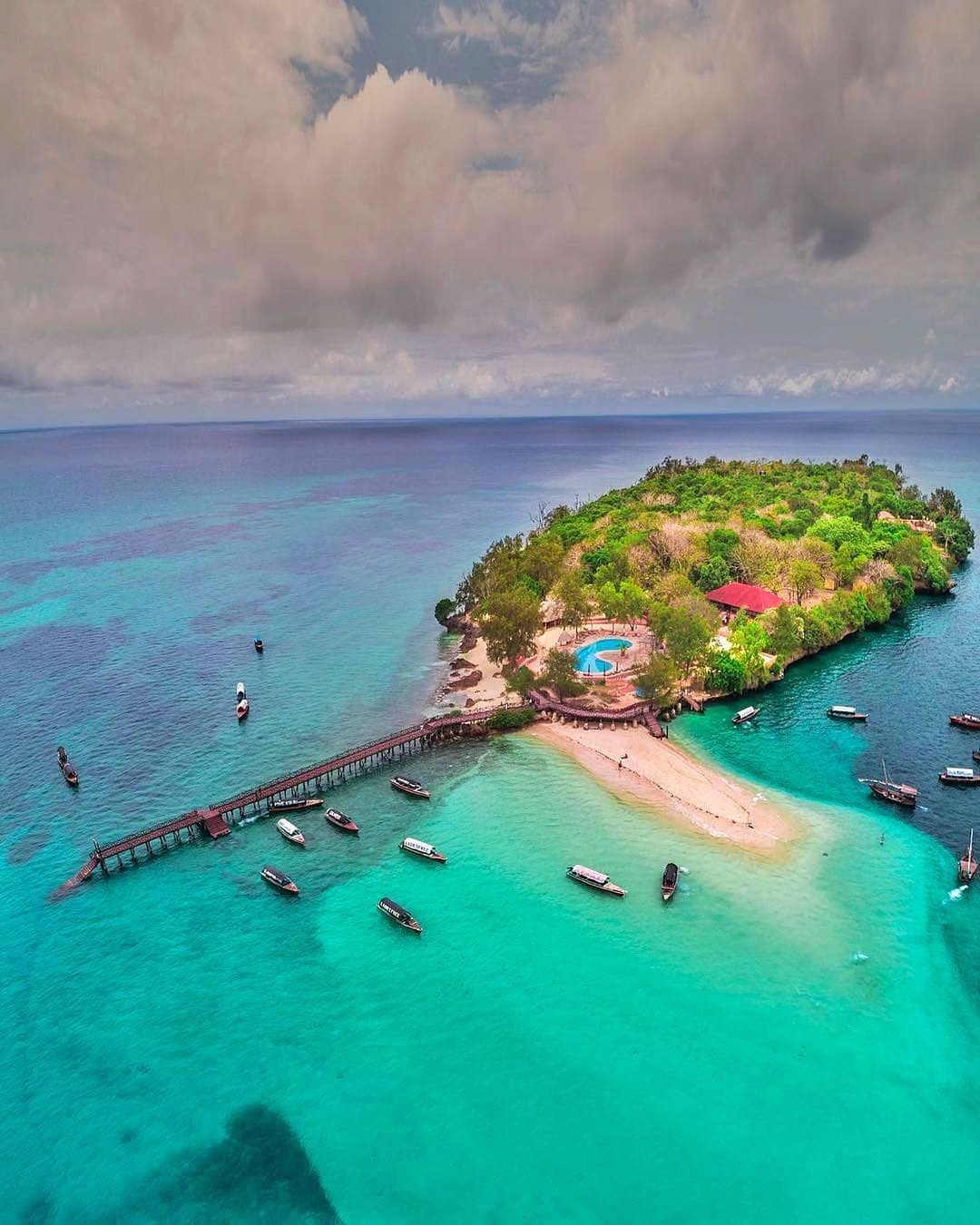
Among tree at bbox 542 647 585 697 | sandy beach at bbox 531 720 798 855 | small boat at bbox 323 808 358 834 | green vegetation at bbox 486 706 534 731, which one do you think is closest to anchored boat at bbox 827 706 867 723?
sandy beach at bbox 531 720 798 855

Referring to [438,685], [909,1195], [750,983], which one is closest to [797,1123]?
[909,1195]

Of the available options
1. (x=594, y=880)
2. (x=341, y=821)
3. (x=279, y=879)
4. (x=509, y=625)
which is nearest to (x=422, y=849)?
(x=341, y=821)

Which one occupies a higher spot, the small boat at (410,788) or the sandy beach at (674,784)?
the sandy beach at (674,784)

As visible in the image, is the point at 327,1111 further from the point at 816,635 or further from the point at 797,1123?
the point at 816,635

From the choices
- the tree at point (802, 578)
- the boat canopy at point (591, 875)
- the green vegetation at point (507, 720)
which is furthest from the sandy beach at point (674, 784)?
the tree at point (802, 578)

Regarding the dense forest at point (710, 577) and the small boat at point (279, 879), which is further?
the dense forest at point (710, 577)

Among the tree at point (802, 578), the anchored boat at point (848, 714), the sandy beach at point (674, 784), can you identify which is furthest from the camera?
the tree at point (802, 578)

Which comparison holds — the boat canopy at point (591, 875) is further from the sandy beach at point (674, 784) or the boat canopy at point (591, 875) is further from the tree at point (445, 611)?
the tree at point (445, 611)
